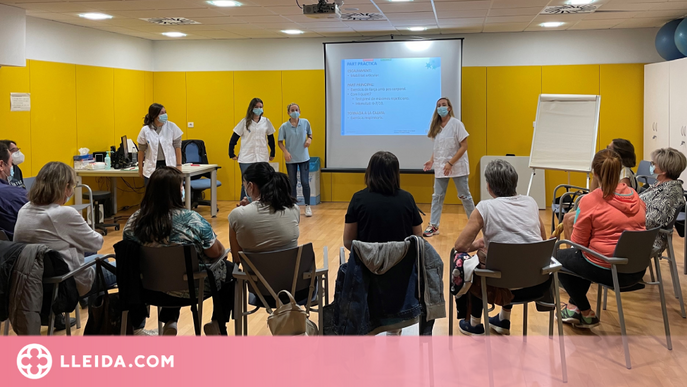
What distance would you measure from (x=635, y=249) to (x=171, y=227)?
99.1 inches

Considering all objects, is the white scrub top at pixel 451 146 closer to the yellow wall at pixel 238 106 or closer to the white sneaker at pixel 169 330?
the yellow wall at pixel 238 106

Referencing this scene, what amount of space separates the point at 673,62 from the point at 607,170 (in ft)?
16.3

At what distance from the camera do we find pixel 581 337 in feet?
12.1

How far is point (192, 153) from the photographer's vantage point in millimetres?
9125

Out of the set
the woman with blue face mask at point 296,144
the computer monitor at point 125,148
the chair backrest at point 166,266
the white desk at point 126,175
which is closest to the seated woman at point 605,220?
the chair backrest at point 166,266

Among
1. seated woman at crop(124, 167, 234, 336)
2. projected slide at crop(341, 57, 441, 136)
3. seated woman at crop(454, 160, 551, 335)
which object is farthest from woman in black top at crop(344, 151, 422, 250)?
projected slide at crop(341, 57, 441, 136)

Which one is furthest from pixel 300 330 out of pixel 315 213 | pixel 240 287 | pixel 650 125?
pixel 650 125

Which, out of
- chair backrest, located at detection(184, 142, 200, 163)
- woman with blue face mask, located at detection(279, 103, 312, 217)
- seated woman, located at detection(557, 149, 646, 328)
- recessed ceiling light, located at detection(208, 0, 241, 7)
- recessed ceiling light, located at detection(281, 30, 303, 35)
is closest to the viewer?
seated woman, located at detection(557, 149, 646, 328)

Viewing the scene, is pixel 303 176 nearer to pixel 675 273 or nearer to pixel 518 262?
pixel 675 273

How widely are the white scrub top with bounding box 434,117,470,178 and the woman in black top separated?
11.5ft

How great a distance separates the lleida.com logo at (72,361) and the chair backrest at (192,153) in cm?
623

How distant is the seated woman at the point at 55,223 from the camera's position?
3.17 meters

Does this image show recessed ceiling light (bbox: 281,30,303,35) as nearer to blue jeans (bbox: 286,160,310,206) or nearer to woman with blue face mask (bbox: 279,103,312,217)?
woman with blue face mask (bbox: 279,103,312,217)

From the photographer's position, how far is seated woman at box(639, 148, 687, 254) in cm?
401
